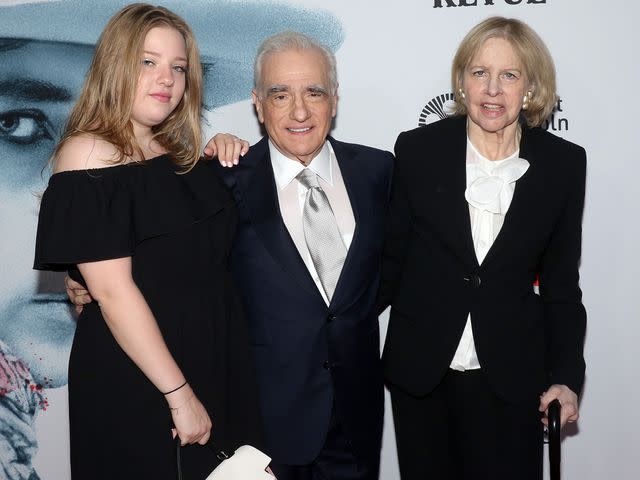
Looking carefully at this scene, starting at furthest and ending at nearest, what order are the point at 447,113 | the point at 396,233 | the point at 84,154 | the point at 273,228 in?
the point at 447,113 → the point at 396,233 → the point at 273,228 → the point at 84,154

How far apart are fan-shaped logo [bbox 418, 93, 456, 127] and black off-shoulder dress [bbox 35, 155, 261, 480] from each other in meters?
1.20

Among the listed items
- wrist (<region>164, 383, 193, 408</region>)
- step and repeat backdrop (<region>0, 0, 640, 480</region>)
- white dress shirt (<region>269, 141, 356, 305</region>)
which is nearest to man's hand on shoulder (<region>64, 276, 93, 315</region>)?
wrist (<region>164, 383, 193, 408</region>)

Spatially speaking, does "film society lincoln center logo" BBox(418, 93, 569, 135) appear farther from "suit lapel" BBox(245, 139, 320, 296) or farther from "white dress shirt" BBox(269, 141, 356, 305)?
"suit lapel" BBox(245, 139, 320, 296)

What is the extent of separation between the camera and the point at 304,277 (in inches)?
95.8

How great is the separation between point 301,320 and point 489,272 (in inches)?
24.1

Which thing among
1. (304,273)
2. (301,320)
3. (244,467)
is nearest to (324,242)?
(304,273)

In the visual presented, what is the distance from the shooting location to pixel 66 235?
2049 millimetres

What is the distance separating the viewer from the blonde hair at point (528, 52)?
254cm

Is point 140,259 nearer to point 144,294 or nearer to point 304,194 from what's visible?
point 144,294

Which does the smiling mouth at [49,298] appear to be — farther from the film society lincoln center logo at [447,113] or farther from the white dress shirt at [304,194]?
the film society lincoln center logo at [447,113]

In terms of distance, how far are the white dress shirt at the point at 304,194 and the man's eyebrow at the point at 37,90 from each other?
3.87 ft

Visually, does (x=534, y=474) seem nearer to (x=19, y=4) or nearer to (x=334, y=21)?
(x=334, y=21)

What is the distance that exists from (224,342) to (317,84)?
34.4 inches

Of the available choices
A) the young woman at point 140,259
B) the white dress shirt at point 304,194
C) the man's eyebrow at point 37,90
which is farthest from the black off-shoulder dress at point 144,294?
the man's eyebrow at point 37,90
